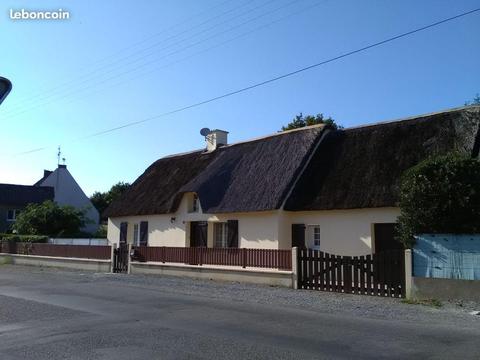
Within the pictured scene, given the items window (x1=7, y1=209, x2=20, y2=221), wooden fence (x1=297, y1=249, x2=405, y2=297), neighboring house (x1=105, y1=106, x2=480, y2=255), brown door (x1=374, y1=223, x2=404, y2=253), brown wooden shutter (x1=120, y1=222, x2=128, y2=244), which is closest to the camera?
wooden fence (x1=297, y1=249, x2=405, y2=297)

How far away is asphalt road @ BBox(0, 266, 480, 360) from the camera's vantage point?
737 centimetres

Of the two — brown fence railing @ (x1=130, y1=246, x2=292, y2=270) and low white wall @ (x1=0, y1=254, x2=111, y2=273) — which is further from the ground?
brown fence railing @ (x1=130, y1=246, x2=292, y2=270)

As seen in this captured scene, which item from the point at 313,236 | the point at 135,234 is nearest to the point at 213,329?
the point at 313,236

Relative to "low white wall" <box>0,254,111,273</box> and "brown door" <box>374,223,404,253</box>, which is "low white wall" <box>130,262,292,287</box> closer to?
"low white wall" <box>0,254,111,273</box>

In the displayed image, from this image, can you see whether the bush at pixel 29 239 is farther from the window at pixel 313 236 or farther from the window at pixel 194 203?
the window at pixel 313 236

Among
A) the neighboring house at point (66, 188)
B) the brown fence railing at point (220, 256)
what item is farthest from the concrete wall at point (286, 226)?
the neighboring house at point (66, 188)

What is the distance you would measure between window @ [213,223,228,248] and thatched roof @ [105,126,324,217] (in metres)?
1.55

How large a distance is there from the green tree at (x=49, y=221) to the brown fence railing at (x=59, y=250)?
3.80 m

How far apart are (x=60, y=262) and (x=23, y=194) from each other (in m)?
30.2

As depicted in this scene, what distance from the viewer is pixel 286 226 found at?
2108 centimetres

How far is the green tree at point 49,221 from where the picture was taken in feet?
121

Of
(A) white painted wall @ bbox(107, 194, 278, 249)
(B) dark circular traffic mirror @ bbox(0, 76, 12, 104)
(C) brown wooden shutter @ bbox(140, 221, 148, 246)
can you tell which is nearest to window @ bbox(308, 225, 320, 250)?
(A) white painted wall @ bbox(107, 194, 278, 249)

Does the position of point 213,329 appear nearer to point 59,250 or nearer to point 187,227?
point 187,227

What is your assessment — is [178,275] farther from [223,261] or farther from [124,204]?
[124,204]
